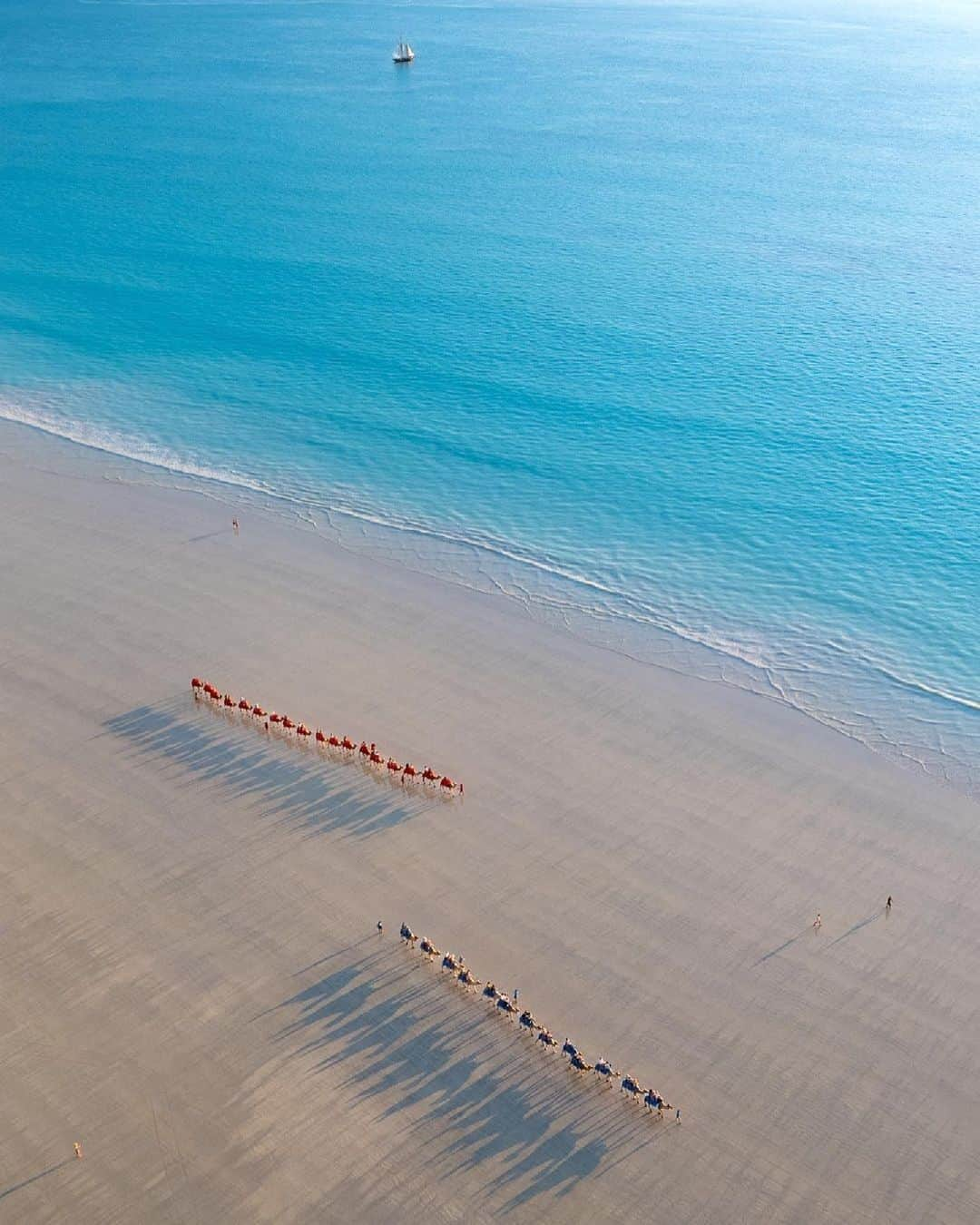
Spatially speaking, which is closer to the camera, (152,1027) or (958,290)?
(152,1027)

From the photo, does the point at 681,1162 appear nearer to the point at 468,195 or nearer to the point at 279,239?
the point at 279,239

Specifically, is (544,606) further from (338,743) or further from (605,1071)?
(605,1071)

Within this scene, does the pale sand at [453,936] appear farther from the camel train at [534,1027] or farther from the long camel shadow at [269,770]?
the camel train at [534,1027]

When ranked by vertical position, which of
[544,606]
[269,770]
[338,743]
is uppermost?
[544,606]

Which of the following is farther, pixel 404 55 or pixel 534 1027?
pixel 404 55

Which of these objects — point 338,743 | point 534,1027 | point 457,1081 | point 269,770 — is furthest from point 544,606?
point 457,1081

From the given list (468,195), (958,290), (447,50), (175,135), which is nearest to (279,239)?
(468,195)

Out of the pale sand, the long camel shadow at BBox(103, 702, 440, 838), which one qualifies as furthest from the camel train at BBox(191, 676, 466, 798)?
the pale sand
